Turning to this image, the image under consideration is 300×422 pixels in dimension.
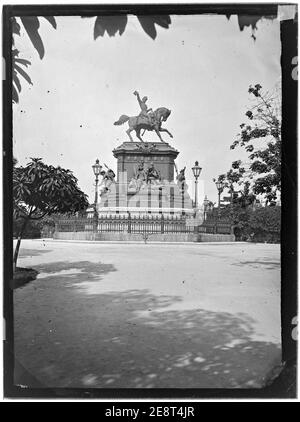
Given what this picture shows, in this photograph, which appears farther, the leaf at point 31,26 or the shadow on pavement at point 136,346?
the shadow on pavement at point 136,346

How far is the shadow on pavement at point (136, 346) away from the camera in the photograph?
124 inches

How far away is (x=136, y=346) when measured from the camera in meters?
3.67

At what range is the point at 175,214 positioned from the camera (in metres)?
23.6

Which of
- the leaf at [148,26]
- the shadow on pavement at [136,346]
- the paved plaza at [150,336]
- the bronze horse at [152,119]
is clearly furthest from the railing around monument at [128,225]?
the leaf at [148,26]

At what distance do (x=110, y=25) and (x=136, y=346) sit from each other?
3174mm

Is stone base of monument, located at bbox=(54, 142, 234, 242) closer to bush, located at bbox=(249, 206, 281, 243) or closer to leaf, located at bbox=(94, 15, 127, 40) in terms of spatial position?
bush, located at bbox=(249, 206, 281, 243)

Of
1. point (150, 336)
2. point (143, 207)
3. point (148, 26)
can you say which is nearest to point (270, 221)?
point (150, 336)

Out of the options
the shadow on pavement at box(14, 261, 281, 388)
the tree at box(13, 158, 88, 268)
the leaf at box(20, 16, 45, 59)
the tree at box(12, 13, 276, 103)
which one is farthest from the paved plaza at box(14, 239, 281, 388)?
the leaf at box(20, 16, 45, 59)

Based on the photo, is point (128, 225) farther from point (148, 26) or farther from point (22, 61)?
point (148, 26)

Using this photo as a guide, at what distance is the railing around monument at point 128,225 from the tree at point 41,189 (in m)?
16.4

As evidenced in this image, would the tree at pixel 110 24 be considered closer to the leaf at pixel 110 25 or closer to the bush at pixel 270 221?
the leaf at pixel 110 25

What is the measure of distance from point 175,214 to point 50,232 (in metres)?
8.66

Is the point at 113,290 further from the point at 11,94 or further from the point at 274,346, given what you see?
the point at 11,94
